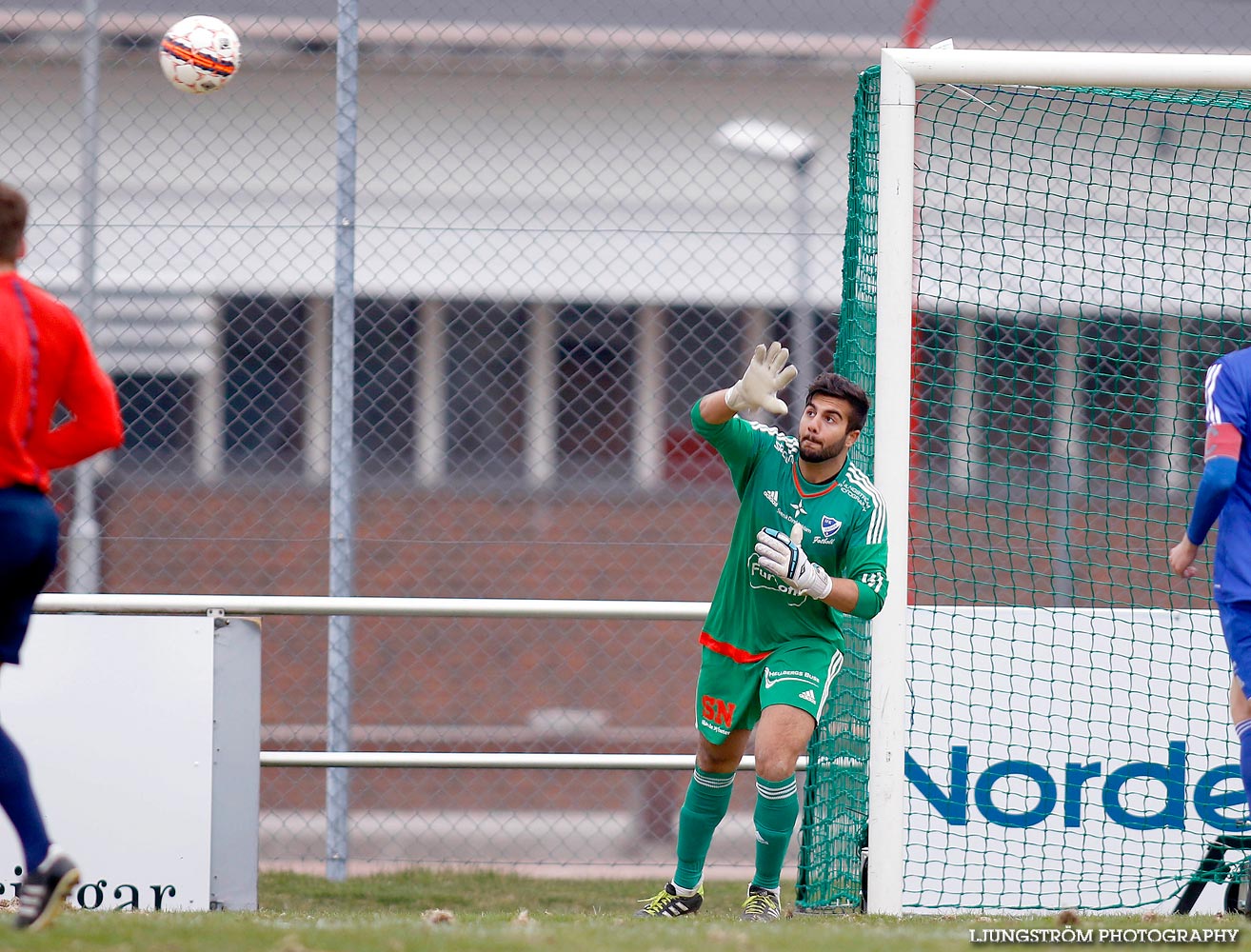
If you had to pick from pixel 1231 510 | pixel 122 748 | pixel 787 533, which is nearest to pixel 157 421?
pixel 122 748

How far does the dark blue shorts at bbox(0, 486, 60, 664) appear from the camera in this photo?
338cm

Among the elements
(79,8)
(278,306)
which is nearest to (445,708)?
(278,306)

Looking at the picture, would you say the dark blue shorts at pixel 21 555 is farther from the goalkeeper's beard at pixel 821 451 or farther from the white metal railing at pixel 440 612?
the goalkeeper's beard at pixel 821 451

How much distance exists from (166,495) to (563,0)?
456 centimetres

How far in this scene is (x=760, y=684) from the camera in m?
4.95

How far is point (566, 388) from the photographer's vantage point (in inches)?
450

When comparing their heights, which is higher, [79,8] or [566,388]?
[79,8]

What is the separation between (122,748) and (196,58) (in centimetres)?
279

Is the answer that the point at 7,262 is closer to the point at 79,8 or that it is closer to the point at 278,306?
the point at 79,8

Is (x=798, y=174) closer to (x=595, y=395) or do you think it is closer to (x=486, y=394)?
(x=595, y=395)

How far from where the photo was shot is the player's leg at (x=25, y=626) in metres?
3.39

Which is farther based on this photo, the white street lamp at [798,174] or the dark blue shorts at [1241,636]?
the white street lamp at [798,174]

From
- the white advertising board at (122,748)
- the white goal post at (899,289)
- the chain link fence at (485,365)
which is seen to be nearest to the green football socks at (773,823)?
the white goal post at (899,289)

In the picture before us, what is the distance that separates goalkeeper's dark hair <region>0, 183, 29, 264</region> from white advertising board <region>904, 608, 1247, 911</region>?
3710 mm
